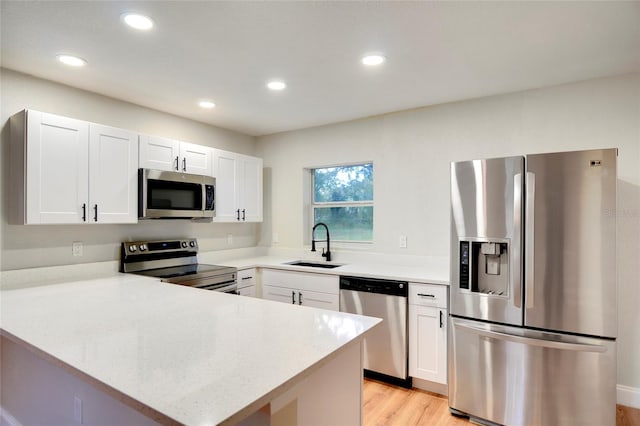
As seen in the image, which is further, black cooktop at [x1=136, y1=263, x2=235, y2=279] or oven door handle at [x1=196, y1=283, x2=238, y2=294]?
oven door handle at [x1=196, y1=283, x2=238, y2=294]

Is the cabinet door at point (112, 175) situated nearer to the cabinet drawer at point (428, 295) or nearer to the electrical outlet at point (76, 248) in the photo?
the electrical outlet at point (76, 248)

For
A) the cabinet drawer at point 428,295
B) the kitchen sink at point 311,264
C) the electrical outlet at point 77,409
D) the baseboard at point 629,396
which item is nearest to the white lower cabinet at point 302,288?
the kitchen sink at point 311,264

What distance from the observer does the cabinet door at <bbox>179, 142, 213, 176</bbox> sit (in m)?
3.23

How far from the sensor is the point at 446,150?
3195 millimetres

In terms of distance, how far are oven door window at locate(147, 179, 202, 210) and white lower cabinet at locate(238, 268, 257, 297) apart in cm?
78

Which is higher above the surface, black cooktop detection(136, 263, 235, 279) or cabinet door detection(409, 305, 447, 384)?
black cooktop detection(136, 263, 235, 279)

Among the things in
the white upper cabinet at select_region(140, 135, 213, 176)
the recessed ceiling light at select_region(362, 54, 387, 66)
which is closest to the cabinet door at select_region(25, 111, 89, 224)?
the white upper cabinet at select_region(140, 135, 213, 176)

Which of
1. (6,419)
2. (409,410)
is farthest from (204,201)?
(409,410)

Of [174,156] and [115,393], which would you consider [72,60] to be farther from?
[115,393]

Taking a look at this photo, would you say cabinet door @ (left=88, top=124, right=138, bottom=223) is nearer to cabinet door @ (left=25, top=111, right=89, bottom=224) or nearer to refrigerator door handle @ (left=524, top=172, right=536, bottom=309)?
cabinet door @ (left=25, top=111, right=89, bottom=224)

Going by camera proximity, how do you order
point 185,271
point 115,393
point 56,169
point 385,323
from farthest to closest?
point 185,271, point 385,323, point 56,169, point 115,393

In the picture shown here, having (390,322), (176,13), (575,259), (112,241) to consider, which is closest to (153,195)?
(112,241)

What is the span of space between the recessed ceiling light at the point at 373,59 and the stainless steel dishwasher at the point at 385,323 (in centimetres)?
168

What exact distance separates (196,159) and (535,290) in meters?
3.02
